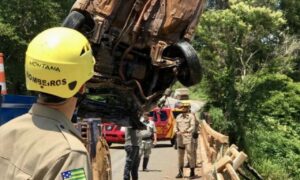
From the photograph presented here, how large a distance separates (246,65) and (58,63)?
2822cm

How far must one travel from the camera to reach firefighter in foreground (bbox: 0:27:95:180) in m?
2.15

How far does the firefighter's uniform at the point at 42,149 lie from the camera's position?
212 cm

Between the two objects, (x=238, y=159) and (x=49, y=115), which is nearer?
(x=49, y=115)

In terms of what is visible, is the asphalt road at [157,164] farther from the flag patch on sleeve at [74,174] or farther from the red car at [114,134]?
the flag patch on sleeve at [74,174]

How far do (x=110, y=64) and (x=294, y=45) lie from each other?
26.6 meters

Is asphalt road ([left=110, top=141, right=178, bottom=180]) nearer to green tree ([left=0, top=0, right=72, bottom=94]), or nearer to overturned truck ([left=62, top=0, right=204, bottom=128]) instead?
overturned truck ([left=62, top=0, right=204, bottom=128])

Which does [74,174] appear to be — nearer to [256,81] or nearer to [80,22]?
[80,22]

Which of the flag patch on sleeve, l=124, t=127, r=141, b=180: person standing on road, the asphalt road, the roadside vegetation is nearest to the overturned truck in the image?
l=124, t=127, r=141, b=180: person standing on road

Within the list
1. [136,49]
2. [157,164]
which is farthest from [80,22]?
[157,164]

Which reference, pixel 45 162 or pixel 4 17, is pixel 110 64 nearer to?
pixel 45 162

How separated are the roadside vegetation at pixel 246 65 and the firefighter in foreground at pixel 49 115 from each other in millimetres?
18120

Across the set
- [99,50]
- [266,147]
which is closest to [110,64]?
[99,50]

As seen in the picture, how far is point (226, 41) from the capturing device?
98.0 ft

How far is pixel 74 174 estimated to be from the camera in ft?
6.86
